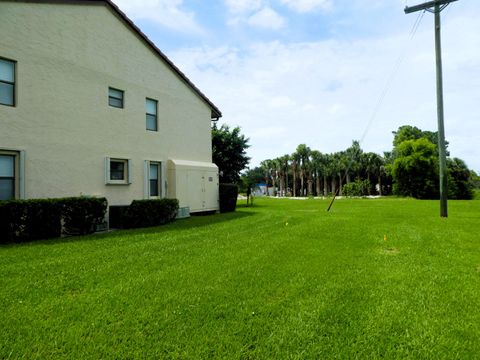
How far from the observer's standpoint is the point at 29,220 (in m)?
7.86

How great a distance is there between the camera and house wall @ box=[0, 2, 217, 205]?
30.0ft

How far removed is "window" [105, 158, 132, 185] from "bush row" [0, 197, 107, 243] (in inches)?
80.8

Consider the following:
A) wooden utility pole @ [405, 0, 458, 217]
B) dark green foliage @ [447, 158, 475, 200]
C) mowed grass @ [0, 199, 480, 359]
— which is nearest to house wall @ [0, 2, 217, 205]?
mowed grass @ [0, 199, 480, 359]

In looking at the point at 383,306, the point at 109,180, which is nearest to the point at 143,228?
the point at 109,180

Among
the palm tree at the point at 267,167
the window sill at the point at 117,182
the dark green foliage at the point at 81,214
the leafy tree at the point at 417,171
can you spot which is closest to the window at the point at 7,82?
the dark green foliage at the point at 81,214

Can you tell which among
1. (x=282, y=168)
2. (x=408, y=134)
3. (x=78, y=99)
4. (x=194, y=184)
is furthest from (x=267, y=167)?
(x=78, y=99)

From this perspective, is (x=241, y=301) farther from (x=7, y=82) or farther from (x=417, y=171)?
(x=417, y=171)

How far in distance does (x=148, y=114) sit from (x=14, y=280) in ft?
33.8

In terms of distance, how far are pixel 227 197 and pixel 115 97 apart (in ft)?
25.6

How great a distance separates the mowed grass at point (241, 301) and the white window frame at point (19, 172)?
242 centimetres

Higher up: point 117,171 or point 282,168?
point 282,168

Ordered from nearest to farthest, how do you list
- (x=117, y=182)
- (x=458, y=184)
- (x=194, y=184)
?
(x=117, y=182)
(x=194, y=184)
(x=458, y=184)

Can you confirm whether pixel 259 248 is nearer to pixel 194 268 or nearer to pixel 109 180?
pixel 194 268

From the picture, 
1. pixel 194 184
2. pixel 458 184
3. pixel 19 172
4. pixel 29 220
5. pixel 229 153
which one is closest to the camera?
pixel 29 220
